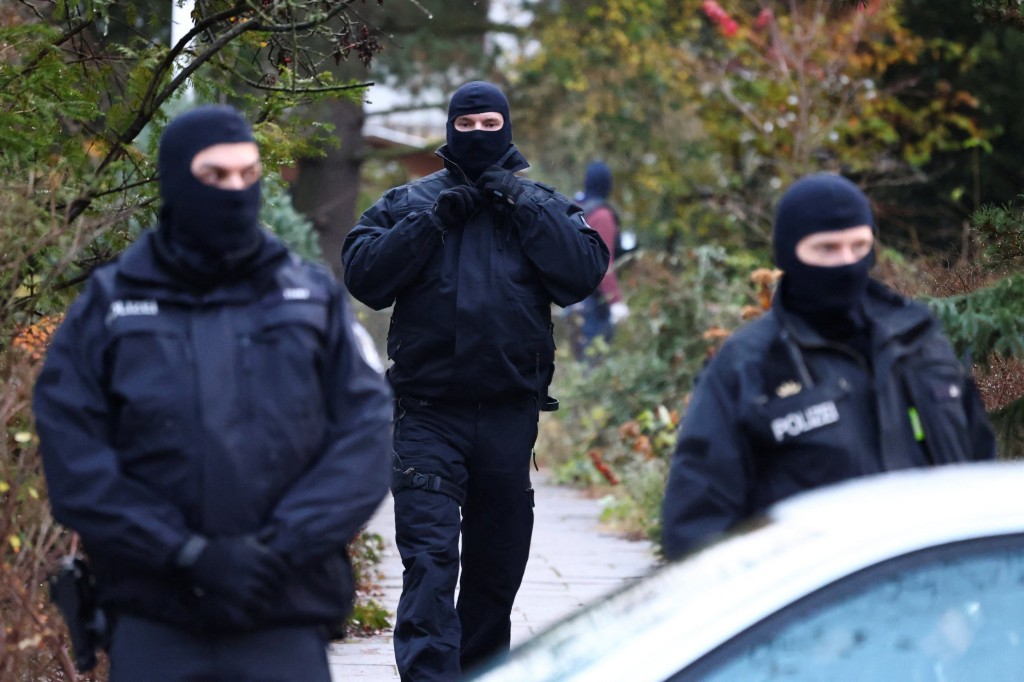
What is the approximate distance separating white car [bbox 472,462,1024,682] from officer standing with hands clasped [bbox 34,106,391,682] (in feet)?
2.36

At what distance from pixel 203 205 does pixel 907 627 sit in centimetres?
161

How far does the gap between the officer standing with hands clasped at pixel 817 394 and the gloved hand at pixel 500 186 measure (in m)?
2.14

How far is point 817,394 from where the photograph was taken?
3225 millimetres

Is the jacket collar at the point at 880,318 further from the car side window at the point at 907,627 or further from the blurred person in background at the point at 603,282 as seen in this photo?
the blurred person in background at the point at 603,282

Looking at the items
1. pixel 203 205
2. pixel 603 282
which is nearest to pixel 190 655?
pixel 203 205

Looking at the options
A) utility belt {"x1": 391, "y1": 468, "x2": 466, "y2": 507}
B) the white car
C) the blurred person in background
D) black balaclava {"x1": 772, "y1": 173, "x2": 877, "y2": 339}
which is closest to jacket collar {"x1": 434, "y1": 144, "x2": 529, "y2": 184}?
utility belt {"x1": 391, "y1": 468, "x2": 466, "y2": 507}

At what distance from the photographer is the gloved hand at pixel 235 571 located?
9.83ft

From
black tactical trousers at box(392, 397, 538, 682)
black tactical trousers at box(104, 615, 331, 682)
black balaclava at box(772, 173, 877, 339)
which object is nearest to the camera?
black tactical trousers at box(104, 615, 331, 682)

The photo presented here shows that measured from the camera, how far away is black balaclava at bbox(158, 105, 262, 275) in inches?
126

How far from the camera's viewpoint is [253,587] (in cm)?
301

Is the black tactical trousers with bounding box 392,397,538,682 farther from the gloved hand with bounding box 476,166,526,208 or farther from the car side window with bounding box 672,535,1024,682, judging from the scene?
the car side window with bounding box 672,535,1024,682

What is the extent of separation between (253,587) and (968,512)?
4.38ft

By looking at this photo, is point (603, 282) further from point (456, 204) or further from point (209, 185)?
point (209, 185)

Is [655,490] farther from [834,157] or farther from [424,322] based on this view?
[834,157]
